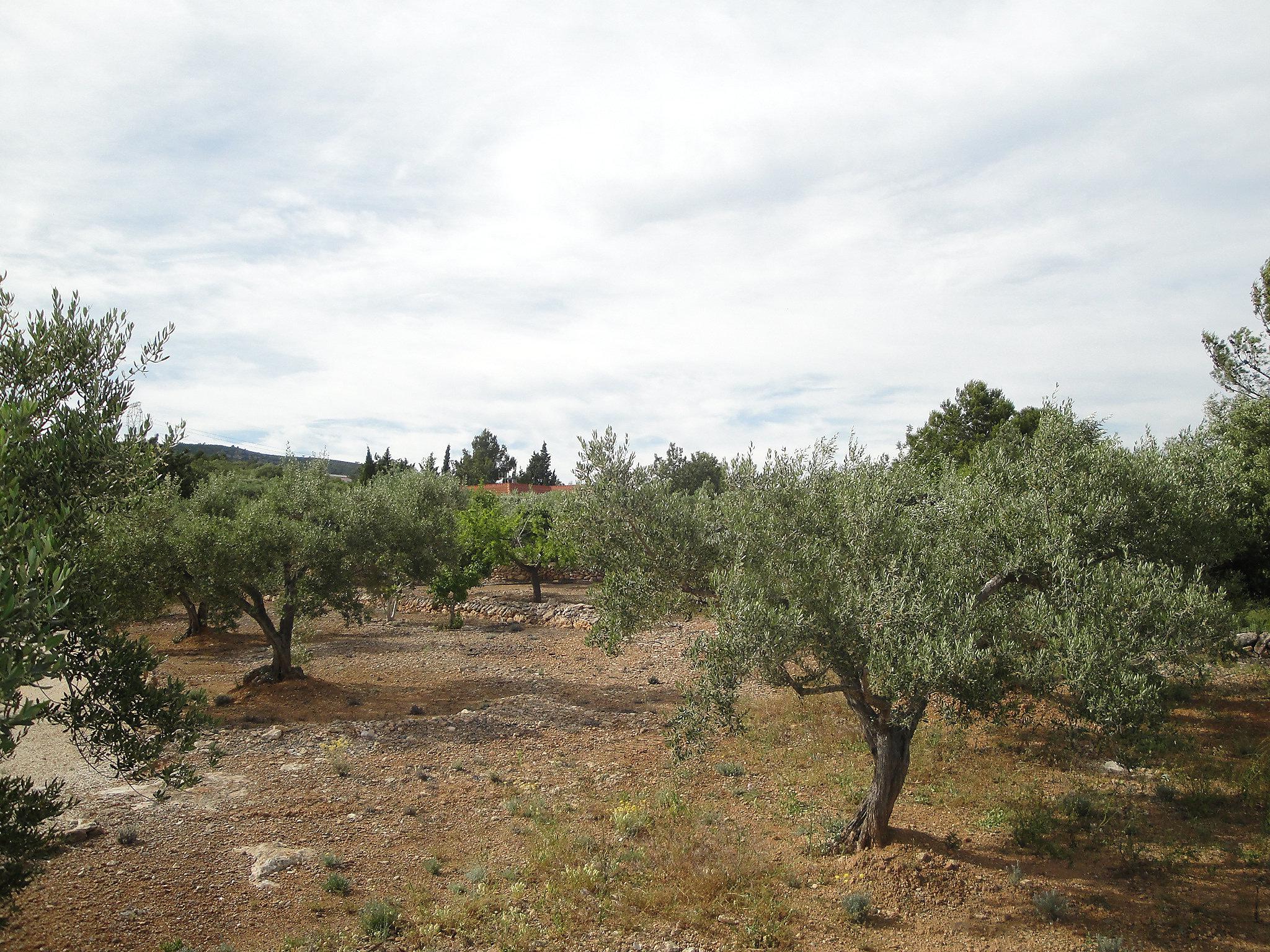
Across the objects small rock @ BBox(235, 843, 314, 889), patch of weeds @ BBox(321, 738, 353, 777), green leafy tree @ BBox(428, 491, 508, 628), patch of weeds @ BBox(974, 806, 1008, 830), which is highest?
green leafy tree @ BBox(428, 491, 508, 628)

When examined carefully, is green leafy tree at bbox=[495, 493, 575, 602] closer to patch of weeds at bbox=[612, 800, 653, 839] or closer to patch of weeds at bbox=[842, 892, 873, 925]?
patch of weeds at bbox=[612, 800, 653, 839]

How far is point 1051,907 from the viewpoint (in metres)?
9.87

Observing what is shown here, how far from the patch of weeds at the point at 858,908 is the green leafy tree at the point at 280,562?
646 inches

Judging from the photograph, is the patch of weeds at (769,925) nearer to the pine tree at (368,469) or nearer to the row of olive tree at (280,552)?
the row of olive tree at (280,552)

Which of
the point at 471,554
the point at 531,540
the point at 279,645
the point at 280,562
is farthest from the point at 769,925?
the point at 531,540

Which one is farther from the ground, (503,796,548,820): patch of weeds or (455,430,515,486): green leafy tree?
(455,430,515,486): green leafy tree

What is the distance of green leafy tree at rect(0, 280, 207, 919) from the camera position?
22.5 ft

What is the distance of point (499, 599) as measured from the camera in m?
41.0

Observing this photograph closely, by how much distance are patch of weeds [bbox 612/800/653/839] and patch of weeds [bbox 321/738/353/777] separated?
6341 millimetres

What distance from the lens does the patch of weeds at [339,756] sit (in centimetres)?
1550


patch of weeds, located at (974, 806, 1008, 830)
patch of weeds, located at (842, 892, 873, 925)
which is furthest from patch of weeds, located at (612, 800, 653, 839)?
patch of weeds, located at (974, 806, 1008, 830)

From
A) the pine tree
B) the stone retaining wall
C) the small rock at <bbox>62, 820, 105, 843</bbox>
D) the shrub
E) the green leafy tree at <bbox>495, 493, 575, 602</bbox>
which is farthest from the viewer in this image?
the pine tree

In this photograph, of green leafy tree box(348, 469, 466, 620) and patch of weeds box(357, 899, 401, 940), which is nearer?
patch of weeds box(357, 899, 401, 940)

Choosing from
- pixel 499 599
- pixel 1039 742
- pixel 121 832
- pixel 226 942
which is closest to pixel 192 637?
pixel 499 599
